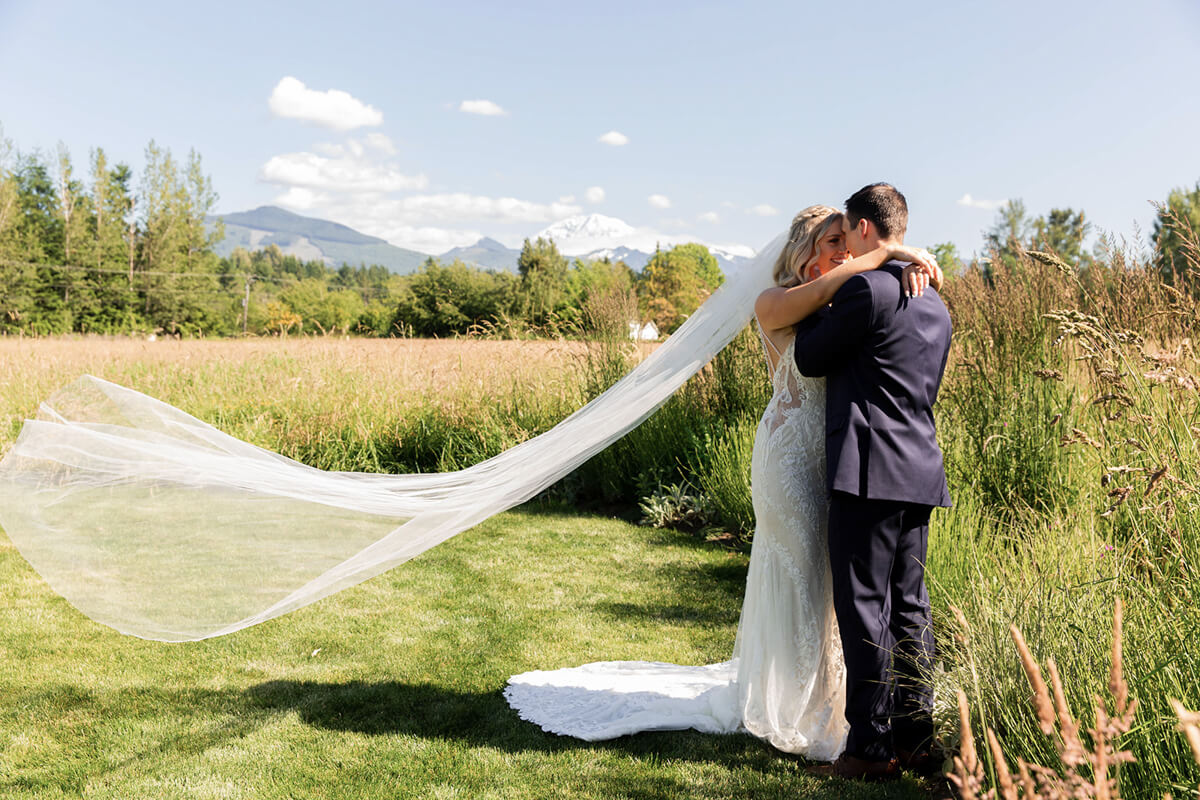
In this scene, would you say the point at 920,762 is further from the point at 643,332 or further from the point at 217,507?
the point at 643,332

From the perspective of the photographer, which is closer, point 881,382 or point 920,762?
point 881,382

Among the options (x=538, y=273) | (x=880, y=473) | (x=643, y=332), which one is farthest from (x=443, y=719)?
(x=538, y=273)

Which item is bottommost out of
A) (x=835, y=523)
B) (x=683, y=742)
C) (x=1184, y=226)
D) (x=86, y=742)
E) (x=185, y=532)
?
(x=86, y=742)

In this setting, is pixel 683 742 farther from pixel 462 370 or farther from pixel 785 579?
pixel 462 370

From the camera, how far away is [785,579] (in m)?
3.34

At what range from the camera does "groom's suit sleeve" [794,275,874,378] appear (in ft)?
9.37

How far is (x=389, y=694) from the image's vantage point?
4.14 m

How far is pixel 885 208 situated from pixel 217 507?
3.16m

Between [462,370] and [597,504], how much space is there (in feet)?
8.93

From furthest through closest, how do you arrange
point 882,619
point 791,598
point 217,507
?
point 217,507
point 791,598
point 882,619

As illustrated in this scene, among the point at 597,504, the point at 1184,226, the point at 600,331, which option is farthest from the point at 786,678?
the point at 600,331

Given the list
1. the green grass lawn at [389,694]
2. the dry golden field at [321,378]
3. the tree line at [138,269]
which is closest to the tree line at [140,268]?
the tree line at [138,269]

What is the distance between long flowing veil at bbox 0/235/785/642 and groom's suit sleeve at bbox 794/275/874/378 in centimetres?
70

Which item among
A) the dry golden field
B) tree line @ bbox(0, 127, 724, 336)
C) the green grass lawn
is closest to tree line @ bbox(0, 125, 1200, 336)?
tree line @ bbox(0, 127, 724, 336)
